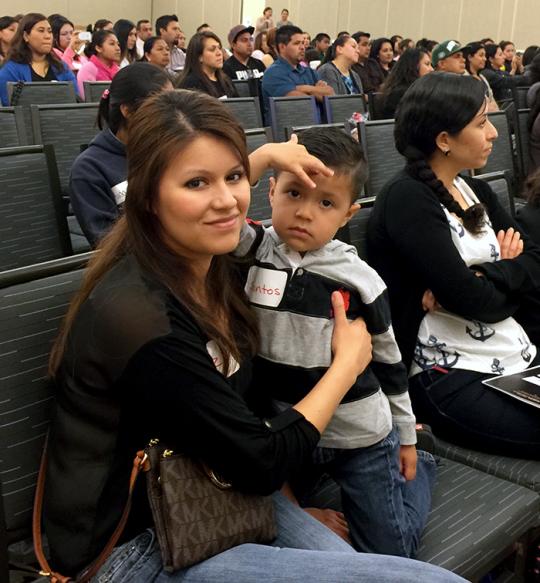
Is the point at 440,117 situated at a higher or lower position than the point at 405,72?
higher

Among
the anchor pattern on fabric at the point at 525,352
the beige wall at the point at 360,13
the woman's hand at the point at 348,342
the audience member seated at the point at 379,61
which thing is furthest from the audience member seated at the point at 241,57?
the beige wall at the point at 360,13

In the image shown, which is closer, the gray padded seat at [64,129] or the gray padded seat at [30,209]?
the gray padded seat at [30,209]

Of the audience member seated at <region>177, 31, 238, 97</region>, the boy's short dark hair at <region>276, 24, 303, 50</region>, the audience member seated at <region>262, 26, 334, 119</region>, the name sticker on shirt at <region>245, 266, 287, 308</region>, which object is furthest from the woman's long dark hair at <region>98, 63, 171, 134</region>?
the boy's short dark hair at <region>276, 24, 303, 50</region>

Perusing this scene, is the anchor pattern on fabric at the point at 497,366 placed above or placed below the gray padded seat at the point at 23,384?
below

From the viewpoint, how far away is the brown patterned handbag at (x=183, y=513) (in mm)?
964

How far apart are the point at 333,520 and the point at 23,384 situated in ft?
1.97

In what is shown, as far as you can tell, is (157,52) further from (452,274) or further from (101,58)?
(452,274)

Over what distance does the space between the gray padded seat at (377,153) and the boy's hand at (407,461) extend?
1556mm

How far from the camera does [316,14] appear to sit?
47.3 ft

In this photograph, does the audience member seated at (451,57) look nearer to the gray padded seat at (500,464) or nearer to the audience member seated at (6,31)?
the gray padded seat at (500,464)

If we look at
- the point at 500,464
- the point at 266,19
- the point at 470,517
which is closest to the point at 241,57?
the point at 500,464

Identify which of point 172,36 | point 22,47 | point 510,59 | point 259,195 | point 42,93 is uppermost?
point 22,47

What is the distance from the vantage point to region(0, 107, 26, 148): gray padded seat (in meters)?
2.86

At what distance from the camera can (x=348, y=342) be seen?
1.21m
